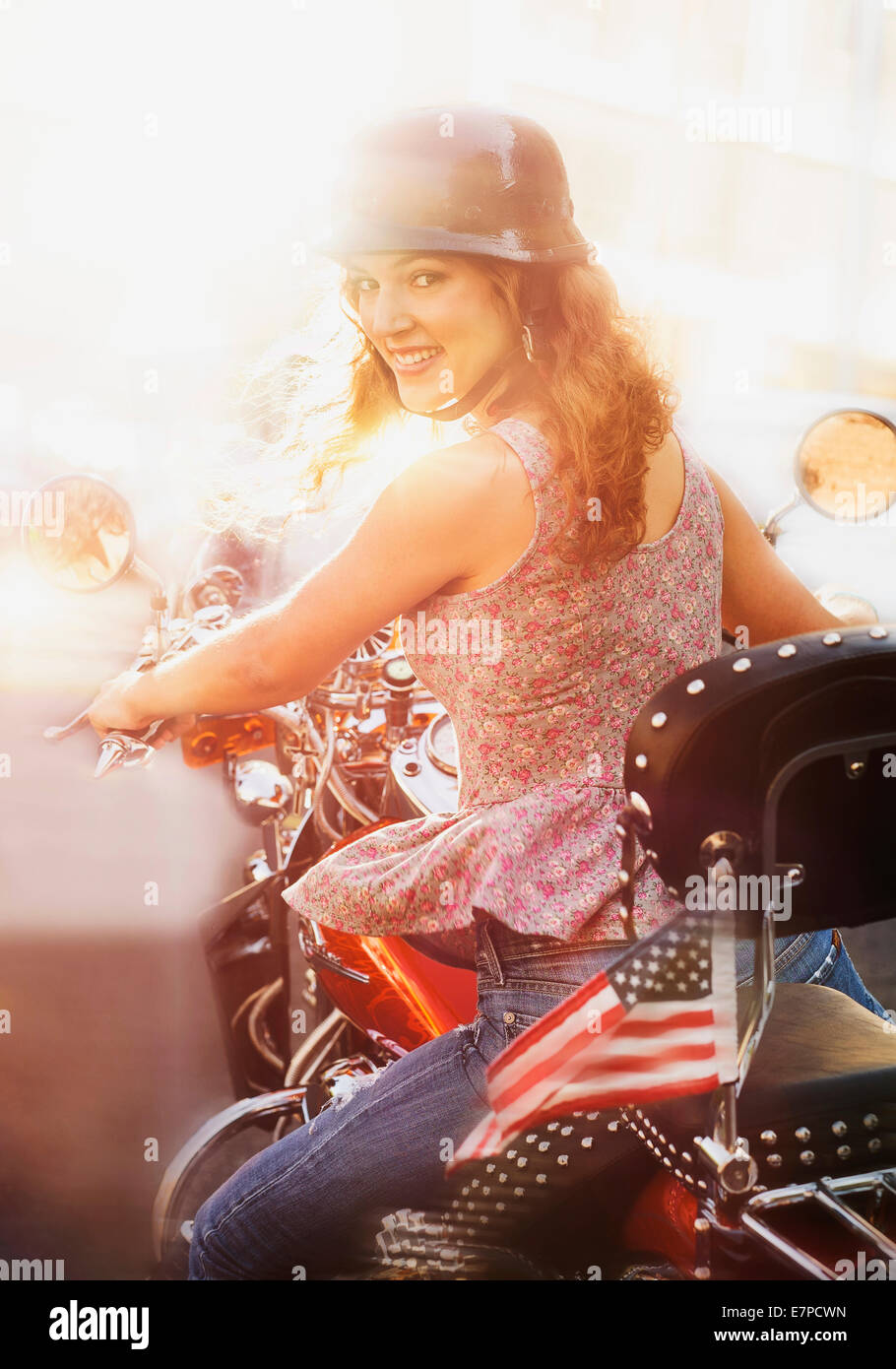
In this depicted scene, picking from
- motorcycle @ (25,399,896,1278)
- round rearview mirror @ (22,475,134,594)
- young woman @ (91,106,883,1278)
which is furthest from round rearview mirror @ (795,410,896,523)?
round rearview mirror @ (22,475,134,594)

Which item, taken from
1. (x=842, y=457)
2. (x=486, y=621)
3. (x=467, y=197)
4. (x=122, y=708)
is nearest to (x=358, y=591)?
(x=486, y=621)

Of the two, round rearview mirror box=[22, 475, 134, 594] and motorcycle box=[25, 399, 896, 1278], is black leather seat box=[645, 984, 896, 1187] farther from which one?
round rearview mirror box=[22, 475, 134, 594]

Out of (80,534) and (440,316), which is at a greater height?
(440,316)

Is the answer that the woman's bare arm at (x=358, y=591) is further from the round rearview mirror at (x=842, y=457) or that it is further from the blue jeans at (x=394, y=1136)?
the round rearview mirror at (x=842, y=457)

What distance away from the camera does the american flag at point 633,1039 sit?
110cm

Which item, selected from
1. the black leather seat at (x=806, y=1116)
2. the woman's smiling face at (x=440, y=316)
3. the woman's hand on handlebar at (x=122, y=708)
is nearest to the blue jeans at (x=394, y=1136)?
the black leather seat at (x=806, y=1116)

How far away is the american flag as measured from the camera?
1.10 meters

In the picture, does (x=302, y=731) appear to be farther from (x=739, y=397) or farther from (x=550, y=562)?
(x=739, y=397)

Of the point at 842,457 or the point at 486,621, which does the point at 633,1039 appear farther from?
the point at 842,457

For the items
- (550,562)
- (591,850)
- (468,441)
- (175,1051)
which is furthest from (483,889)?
(175,1051)

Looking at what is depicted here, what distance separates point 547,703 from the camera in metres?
1.32

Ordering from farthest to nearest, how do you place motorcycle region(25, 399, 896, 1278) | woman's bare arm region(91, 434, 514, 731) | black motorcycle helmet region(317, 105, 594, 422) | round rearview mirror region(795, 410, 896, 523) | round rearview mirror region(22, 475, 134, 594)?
1. round rearview mirror region(795, 410, 896, 523)
2. round rearview mirror region(22, 475, 134, 594)
3. black motorcycle helmet region(317, 105, 594, 422)
4. woman's bare arm region(91, 434, 514, 731)
5. motorcycle region(25, 399, 896, 1278)

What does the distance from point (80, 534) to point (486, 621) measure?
2.14ft

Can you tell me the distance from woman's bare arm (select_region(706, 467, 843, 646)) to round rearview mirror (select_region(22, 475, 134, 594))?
845 millimetres
